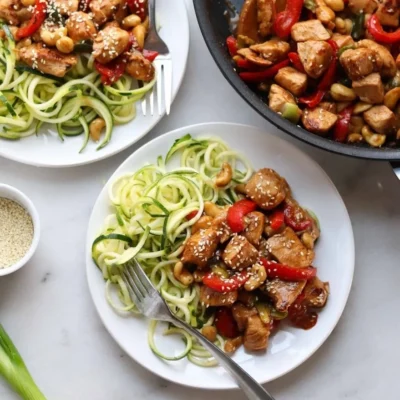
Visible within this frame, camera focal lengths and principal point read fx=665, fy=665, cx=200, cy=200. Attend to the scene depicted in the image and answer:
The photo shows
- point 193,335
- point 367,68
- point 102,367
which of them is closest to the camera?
point 367,68

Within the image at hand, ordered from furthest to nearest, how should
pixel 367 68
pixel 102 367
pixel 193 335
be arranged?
pixel 102 367 → pixel 193 335 → pixel 367 68

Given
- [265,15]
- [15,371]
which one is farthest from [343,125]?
[15,371]

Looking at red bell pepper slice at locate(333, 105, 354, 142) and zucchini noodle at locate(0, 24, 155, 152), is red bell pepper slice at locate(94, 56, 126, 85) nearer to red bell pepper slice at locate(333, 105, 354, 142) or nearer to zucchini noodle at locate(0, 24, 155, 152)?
zucchini noodle at locate(0, 24, 155, 152)

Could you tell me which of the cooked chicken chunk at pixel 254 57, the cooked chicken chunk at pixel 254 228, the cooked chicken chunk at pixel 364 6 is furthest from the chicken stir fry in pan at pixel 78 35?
the cooked chicken chunk at pixel 364 6

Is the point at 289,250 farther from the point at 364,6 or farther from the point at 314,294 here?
the point at 364,6

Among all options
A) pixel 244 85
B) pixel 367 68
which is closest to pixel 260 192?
pixel 244 85

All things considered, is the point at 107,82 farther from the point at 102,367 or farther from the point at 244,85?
the point at 102,367

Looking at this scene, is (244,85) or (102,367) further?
(102,367)
